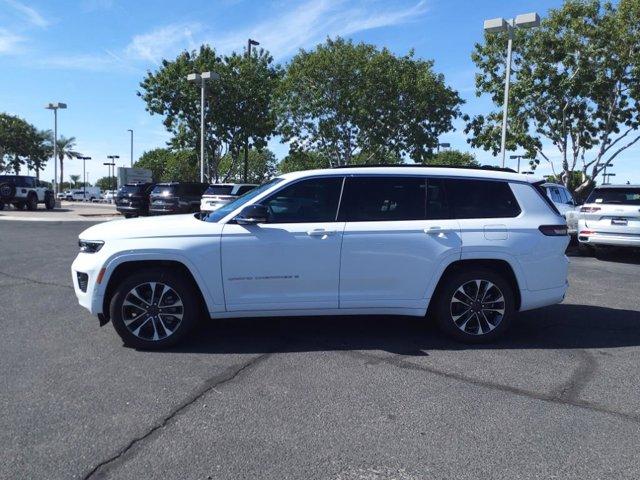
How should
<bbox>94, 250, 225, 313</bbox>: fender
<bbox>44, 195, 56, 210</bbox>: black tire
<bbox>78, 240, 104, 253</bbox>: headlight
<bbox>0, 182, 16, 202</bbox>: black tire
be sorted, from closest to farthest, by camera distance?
<bbox>94, 250, 225, 313</bbox>: fender, <bbox>78, 240, 104, 253</bbox>: headlight, <bbox>0, 182, 16, 202</bbox>: black tire, <bbox>44, 195, 56, 210</bbox>: black tire

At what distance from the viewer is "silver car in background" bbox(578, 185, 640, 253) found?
1149cm

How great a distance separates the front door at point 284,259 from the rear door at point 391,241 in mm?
155

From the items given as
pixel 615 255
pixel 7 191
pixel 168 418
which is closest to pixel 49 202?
pixel 7 191

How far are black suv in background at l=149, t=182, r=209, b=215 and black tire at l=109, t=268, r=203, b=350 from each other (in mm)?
15456

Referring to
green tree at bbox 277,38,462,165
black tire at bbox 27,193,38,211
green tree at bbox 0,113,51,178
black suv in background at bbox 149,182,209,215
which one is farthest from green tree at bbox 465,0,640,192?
green tree at bbox 0,113,51,178

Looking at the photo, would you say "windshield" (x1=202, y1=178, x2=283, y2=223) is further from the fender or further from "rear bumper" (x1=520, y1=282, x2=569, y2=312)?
"rear bumper" (x1=520, y1=282, x2=569, y2=312)

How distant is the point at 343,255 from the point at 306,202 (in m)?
→ 0.64

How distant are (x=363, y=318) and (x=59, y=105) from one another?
35.1 meters

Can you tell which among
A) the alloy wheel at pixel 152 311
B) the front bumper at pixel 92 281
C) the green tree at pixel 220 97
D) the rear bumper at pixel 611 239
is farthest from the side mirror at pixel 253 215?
the green tree at pixel 220 97

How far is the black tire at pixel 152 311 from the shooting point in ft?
16.1

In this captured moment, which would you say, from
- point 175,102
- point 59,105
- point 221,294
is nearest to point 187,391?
point 221,294

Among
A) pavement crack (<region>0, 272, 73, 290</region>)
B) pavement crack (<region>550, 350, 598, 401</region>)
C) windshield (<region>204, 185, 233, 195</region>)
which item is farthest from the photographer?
windshield (<region>204, 185, 233, 195</region>)

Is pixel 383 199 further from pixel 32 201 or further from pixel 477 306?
pixel 32 201

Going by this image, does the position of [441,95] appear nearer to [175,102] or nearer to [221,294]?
[175,102]
